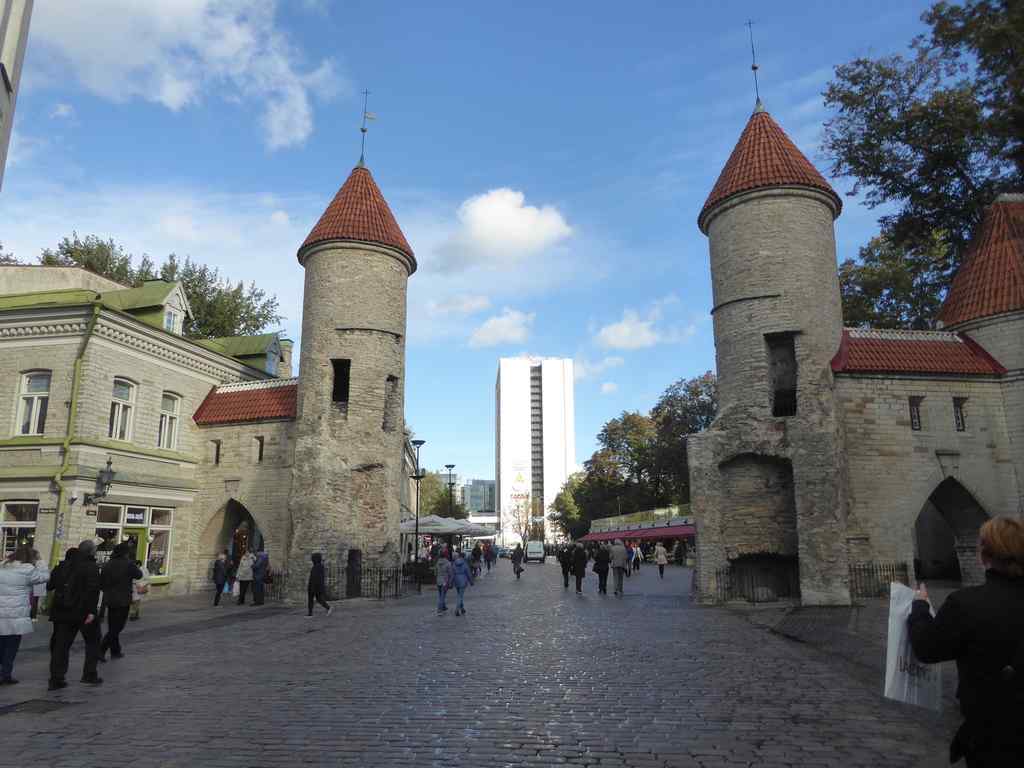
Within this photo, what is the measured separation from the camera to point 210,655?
1078 centimetres

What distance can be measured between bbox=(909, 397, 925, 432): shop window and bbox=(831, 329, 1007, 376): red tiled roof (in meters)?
0.79

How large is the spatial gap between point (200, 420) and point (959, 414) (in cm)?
2376

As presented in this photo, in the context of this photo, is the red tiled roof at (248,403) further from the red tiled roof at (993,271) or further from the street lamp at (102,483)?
the red tiled roof at (993,271)

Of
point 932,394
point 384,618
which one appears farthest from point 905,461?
point 384,618

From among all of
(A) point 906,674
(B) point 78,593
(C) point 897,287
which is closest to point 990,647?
(A) point 906,674

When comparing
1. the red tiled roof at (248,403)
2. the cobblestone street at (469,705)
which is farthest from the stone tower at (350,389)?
the cobblestone street at (469,705)

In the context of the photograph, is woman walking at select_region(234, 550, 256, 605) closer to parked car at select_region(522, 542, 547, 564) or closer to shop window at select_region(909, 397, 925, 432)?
shop window at select_region(909, 397, 925, 432)

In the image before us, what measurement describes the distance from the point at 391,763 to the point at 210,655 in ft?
21.7

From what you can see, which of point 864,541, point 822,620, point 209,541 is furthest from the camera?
point 209,541

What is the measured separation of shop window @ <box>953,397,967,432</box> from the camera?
63.9ft

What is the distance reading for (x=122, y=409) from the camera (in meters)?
20.9

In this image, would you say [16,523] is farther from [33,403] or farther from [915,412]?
[915,412]

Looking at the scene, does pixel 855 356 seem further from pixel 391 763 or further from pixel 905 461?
pixel 391 763

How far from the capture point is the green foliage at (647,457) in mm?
52344
